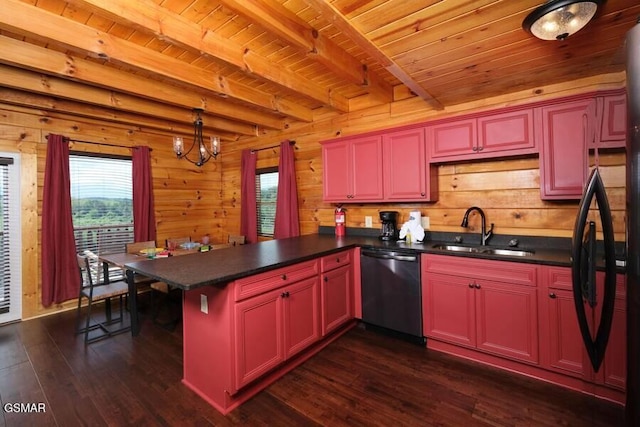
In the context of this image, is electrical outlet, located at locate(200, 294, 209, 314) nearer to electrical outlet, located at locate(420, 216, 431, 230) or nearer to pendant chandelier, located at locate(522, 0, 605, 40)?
electrical outlet, located at locate(420, 216, 431, 230)

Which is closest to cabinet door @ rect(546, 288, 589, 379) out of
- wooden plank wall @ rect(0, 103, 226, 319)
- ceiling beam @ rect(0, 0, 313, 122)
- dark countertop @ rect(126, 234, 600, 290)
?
dark countertop @ rect(126, 234, 600, 290)

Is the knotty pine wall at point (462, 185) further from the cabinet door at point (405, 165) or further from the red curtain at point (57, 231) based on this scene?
the red curtain at point (57, 231)

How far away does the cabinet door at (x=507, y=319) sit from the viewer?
2.14 m

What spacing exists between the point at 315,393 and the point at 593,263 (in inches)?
69.5

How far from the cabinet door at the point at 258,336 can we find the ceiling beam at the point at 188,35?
1.73 meters

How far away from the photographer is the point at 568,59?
2.07m

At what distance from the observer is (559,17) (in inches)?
59.8

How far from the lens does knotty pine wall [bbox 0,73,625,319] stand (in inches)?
101

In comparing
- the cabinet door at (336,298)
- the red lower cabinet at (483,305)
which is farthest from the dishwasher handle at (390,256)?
the cabinet door at (336,298)

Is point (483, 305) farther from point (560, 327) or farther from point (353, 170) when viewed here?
point (353, 170)

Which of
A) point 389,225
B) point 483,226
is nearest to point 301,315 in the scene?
point 389,225

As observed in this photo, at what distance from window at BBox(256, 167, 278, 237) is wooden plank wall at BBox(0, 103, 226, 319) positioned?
3.29 feet

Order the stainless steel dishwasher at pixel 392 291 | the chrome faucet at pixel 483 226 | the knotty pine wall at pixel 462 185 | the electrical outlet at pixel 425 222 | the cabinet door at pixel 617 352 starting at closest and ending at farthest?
the cabinet door at pixel 617 352 < the knotty pine wall at pixel 462 185 < the stainless steel dishwasher at pixel 392 291 < the chrome faucet at pixel 483 226 < the electrical outlet at pixel 425 222

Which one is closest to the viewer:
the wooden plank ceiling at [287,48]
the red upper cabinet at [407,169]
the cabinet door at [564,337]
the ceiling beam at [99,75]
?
the wooden plank ceiling at [287,48]
